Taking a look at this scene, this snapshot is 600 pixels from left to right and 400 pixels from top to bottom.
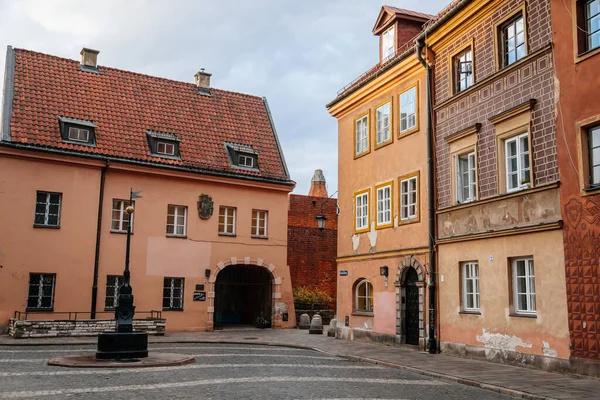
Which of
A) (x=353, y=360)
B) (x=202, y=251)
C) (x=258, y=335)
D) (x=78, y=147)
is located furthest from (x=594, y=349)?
(x=78, y=147)

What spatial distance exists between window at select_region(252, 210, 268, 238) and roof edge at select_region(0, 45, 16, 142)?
10905mm

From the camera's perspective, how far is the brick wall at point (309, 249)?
3353 centimetres

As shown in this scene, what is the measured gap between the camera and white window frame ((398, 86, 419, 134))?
19344 millimetres

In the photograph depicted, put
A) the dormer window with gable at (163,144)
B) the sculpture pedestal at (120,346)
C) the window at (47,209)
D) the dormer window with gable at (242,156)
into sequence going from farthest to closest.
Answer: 1. the dormer window with gable at (242,156)
2. the dormer window with gable at (163,144)
3. the window at (47,209)
4. the sculpture pedestal at (120,346)

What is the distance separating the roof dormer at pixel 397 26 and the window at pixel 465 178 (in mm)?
5932

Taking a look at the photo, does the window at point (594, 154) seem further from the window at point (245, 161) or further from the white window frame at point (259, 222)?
the window at point (245, 161)

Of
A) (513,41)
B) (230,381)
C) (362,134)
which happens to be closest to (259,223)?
(362,134)

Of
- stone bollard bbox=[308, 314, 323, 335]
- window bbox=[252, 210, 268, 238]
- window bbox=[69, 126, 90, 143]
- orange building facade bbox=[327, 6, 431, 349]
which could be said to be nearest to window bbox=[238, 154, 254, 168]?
window bbox=[252, 210, 268, 238]

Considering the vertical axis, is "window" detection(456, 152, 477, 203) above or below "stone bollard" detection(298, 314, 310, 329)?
above

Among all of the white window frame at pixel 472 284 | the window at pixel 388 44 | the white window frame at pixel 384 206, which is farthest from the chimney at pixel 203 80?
the white window frame at pixel 472 284

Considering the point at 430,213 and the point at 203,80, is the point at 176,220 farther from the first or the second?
the point at 430,213

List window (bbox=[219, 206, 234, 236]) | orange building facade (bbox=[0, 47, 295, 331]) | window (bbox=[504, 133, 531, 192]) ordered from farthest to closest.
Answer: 1. window (bbox=[219, 206, 234, 236])
2. orange building facade (bbox=[0, 47, 295, 331])
3. window (bbox=[504, 133, 531, 192])

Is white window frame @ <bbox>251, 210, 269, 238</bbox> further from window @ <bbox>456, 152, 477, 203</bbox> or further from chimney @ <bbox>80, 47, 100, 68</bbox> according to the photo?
window @ <bbox>456, 152, 477, 203</bbox>

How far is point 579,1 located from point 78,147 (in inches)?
742
